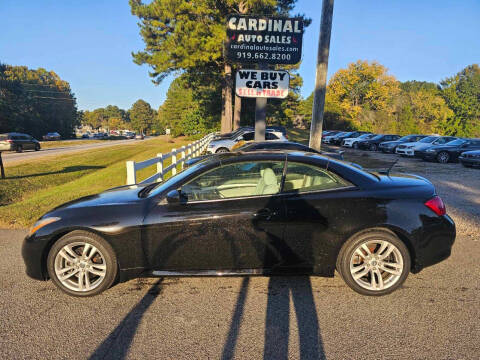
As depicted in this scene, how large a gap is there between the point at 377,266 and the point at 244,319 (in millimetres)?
1531

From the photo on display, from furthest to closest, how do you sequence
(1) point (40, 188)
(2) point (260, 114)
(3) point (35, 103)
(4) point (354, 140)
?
(3) point (35, 103) → (4) point (354, 140) → (1) point (40, 188) → (2) point (260, 114)

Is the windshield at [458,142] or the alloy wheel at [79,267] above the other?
the windshield at [458,142]

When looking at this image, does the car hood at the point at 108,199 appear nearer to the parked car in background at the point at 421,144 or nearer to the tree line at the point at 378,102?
the parked car in background at the point at 421,144

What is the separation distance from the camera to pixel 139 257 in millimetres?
3166

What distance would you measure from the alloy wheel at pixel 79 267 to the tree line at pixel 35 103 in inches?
2386

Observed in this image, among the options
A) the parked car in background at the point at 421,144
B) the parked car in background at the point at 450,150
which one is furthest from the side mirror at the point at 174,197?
the parked car in background at the point at 421,144

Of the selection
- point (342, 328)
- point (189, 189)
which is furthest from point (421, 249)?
point (189, 189)

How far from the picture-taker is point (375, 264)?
3.22 metres

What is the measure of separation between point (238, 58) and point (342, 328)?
8.73m

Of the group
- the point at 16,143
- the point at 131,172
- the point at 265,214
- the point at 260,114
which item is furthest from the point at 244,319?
the point at 16,143

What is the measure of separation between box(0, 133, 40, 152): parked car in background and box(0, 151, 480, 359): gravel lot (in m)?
27.9

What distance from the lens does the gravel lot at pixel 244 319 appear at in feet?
7.86

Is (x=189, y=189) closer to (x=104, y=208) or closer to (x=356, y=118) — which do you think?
(x=104, y=208)

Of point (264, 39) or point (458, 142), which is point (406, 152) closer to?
point (458, 142)
